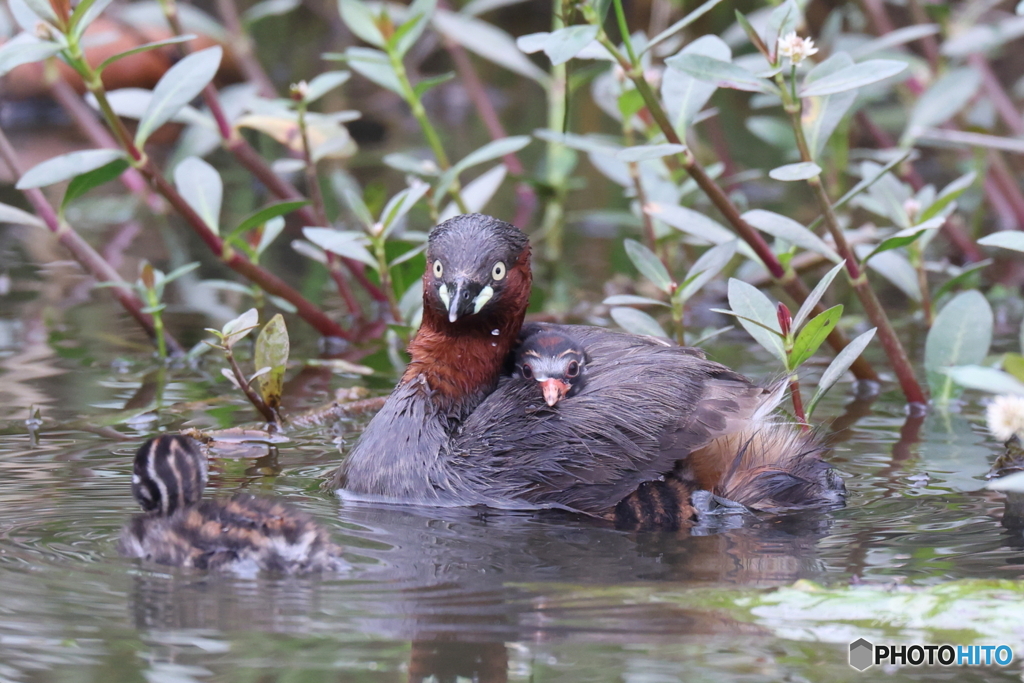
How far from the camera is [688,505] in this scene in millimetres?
4078

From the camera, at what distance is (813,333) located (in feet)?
14.1

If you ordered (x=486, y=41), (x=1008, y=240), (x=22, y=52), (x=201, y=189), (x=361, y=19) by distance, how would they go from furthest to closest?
(x=486, y=41) < (x=361, y=19) < (x=201, y=189) < (x=22, y=52) < (x=1008, y=240)

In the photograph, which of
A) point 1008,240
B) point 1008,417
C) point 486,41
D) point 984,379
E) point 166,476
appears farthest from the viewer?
point 486,41

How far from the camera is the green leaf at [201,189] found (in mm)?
Result: 5660

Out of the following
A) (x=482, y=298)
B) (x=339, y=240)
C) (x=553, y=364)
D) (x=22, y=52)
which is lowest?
(x=553, y=364)

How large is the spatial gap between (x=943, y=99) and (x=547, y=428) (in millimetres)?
3849

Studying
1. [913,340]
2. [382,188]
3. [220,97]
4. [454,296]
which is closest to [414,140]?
[220,97]

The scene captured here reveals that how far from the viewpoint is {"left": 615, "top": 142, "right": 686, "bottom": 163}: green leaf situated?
14.6 ft

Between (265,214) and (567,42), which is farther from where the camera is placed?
(265,214)

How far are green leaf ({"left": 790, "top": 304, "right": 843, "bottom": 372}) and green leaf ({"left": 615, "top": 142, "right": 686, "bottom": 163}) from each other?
30.1 inches

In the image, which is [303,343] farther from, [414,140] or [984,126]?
[414,140]

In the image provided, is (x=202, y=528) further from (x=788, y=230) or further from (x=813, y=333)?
(x=788, y=230)

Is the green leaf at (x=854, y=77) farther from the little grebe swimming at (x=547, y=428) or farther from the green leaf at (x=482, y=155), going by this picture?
the green leaf at (x=482, y=155)

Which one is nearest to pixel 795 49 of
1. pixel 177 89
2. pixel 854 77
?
pixel 854 77
